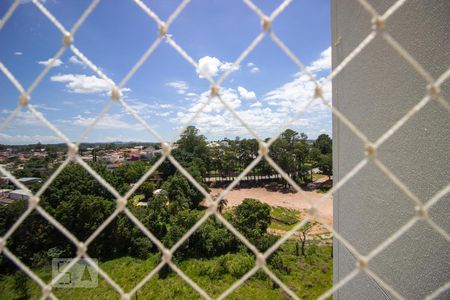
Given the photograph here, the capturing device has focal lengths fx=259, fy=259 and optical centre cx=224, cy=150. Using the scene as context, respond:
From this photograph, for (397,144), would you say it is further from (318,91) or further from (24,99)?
(24,99)

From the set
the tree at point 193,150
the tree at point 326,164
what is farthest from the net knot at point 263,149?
the tree at point 193,150

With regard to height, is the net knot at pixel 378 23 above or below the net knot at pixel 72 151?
above

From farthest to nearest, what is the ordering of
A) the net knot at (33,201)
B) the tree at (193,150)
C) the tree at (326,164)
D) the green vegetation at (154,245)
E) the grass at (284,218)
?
the tree at (193,150) < the tree at (326,164) < the grass at (284,218) < the green vegetation at (154,245) < the net knot at (33,201)

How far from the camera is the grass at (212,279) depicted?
23.5 feet

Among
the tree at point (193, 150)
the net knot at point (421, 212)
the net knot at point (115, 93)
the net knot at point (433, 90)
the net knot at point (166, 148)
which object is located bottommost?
the net knot at point (421, 212)

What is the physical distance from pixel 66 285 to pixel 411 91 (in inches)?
391

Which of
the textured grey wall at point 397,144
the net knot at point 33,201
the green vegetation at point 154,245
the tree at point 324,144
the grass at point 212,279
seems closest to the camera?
the net knot at point 33,201

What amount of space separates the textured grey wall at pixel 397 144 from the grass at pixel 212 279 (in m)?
6.39

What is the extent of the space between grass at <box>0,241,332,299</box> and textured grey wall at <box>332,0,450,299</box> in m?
6.39

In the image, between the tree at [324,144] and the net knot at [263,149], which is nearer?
the net knot at [263,149]

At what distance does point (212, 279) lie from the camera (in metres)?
7.97

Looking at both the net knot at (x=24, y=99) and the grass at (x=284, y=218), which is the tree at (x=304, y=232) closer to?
the grass at (x=284, y=218)

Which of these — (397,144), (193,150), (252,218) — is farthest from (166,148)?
(193,150)

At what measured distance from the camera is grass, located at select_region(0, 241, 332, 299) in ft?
23.5
